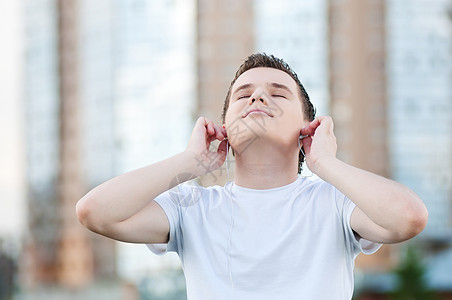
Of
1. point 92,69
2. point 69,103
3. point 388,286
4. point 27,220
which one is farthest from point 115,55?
point 388,286

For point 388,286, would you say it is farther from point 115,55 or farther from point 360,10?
point 115,55

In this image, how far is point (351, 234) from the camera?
69.1 inches

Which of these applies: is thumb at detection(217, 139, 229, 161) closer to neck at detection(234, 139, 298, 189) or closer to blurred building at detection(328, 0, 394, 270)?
neck at detection(234, 139, 298, 189)

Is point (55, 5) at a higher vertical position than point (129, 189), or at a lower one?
higher

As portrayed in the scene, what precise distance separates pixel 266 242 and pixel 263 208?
10cm

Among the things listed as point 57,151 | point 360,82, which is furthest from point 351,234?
point 57,151

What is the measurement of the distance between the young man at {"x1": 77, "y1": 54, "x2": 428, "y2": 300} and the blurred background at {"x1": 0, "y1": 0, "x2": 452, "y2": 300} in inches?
1126

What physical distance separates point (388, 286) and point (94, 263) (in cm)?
2425

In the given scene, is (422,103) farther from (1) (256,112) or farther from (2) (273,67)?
(1) (256,112)

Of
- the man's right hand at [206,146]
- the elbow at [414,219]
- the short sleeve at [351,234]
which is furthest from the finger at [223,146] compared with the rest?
the elbow at [414,219]

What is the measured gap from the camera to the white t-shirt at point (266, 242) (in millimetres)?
1718

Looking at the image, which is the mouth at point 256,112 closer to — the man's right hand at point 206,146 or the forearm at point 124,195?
the man's right hand at point 206,146

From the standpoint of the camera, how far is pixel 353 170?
171 cm

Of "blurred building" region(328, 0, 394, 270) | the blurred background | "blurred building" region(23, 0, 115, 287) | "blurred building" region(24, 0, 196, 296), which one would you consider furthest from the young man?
"blurred building" region(23, 0, 115, 287)
